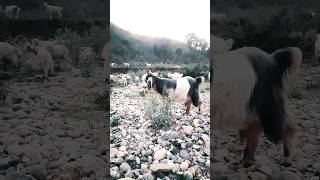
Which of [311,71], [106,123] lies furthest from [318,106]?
[106,123]

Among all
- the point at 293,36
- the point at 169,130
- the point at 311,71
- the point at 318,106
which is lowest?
the point at 169,130

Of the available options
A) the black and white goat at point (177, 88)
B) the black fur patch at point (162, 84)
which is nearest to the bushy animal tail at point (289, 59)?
the black and white goat at point (177, 88)

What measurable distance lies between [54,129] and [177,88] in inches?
36.6

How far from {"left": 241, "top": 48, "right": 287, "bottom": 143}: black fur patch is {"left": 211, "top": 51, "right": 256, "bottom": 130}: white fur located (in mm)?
45

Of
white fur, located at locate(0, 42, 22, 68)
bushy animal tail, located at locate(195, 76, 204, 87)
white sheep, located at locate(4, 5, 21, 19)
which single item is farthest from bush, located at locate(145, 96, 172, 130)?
white sheep, located at locate(4, 5, 21, 19)

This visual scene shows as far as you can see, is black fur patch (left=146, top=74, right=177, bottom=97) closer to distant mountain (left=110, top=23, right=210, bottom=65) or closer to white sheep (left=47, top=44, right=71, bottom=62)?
distant mountain (left=110, top=23, right=210, bottom=65)

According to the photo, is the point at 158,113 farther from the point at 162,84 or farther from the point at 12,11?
the point at 12,11

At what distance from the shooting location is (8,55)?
295cm

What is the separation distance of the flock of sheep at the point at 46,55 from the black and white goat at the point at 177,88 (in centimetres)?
47

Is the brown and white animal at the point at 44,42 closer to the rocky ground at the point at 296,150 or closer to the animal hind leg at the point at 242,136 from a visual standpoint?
the rocky ground at the point at 296,150

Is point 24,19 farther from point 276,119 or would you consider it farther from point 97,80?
point 276,119

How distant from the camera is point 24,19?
9.69ft

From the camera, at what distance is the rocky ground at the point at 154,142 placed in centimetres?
303

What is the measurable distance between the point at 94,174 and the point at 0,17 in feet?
4.20
